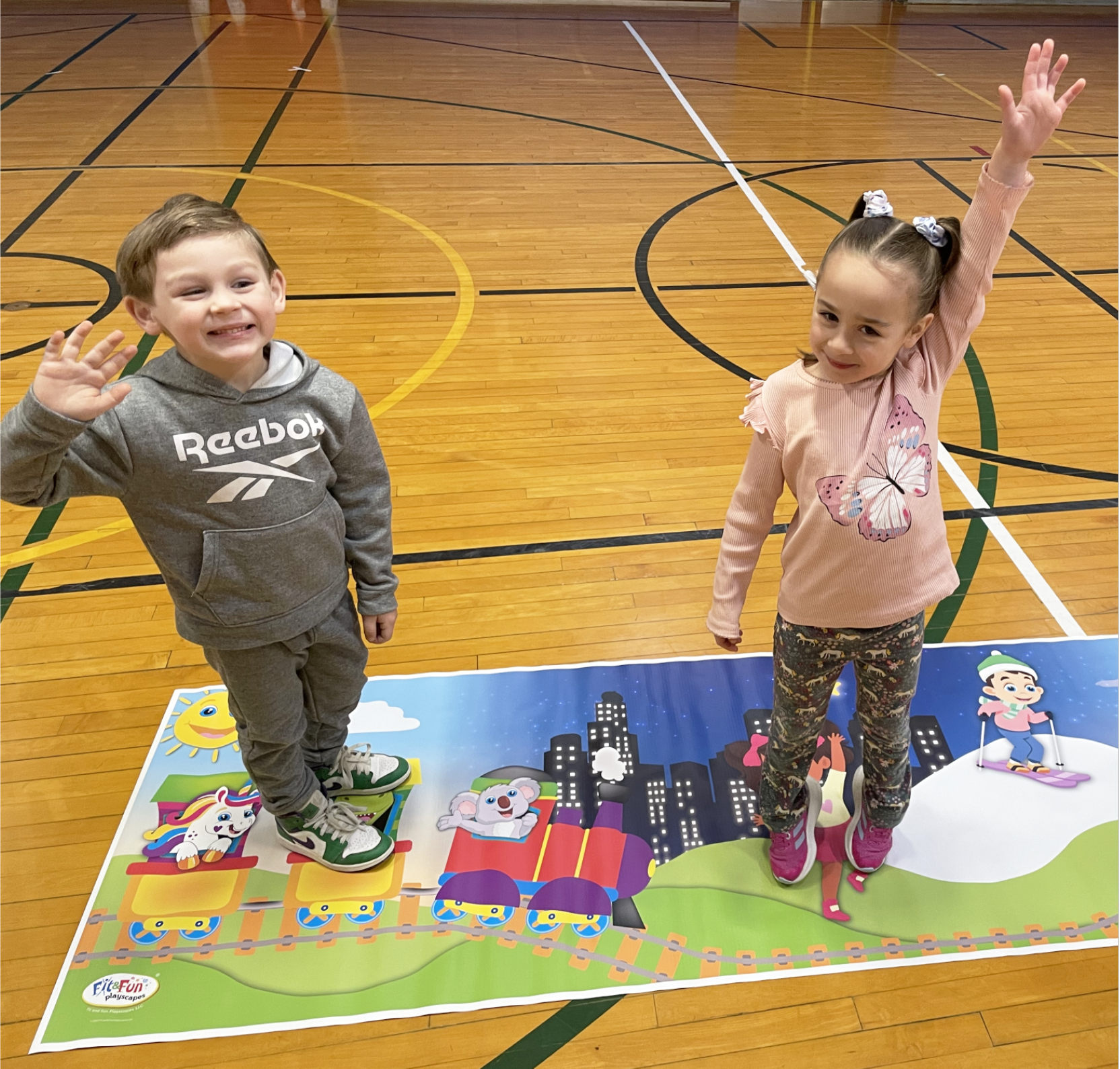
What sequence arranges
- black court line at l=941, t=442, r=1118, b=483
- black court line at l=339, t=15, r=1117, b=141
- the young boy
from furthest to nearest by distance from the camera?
black court line at l=339, t=15, r=1117, b=141 < black court line at l=941, t=442, r=1118, b=483 < the young boy

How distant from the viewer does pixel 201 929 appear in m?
1.90

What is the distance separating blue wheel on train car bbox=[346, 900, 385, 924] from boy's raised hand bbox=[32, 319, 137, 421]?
1172mm

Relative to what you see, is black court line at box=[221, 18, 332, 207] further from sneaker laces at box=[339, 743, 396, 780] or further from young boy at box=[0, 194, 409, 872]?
young boy at box=[0, 194, 409, 872]

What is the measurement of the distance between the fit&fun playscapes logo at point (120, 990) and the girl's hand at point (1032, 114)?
2063 millimetres

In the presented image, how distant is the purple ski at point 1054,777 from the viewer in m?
2.16

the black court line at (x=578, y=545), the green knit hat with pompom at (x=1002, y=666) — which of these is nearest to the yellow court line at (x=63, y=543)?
the black court line at (x=578, y=545)

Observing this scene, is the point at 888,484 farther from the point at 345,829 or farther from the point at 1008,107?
the point at 345,829

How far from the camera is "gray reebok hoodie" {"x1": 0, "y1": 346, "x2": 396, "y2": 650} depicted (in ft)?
4.57

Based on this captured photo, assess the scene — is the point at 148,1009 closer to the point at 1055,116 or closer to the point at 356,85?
the point at 1055,116

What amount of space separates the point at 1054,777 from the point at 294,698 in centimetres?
173

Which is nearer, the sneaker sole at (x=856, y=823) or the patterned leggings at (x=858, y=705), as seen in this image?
the patterned leggings at (x=858, y=705)

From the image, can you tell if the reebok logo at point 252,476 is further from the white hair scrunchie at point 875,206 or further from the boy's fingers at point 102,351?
the white hair scrunchie at point 875,206

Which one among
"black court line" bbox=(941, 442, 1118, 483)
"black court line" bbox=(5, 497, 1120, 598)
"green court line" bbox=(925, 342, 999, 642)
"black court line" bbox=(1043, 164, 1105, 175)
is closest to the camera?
"green court line" bbox=(925, 342, 999, 642)

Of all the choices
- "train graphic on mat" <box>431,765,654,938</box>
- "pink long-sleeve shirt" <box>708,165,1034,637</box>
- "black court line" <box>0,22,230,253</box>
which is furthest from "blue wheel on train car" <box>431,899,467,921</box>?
"black court line" <box>0,22,230,253</box>
